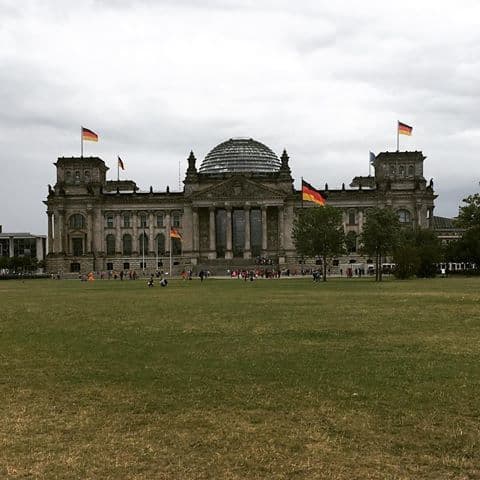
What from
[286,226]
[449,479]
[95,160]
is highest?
[95,160]

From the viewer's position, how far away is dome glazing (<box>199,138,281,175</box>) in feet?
496

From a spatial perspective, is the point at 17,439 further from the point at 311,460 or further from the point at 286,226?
the point at 286,226

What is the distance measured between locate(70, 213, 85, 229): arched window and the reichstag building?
227 mm

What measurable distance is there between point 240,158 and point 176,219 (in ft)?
82.7

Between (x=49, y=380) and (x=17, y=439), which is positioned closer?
(x=17, y=439)

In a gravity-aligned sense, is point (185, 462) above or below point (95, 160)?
below

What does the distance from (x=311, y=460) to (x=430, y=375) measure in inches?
242

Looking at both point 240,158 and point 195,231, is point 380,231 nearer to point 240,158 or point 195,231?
point 195,231

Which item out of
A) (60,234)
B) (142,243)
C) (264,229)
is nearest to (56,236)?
(60,234)

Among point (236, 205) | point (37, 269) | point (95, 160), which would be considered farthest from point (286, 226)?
point (37, 269)

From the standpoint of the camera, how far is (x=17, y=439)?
9.70 m

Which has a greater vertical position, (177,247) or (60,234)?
(60,234)

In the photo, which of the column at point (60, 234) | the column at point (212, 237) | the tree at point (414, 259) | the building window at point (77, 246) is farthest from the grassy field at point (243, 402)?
the column at point (60, 234)

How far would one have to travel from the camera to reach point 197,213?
136 metres
